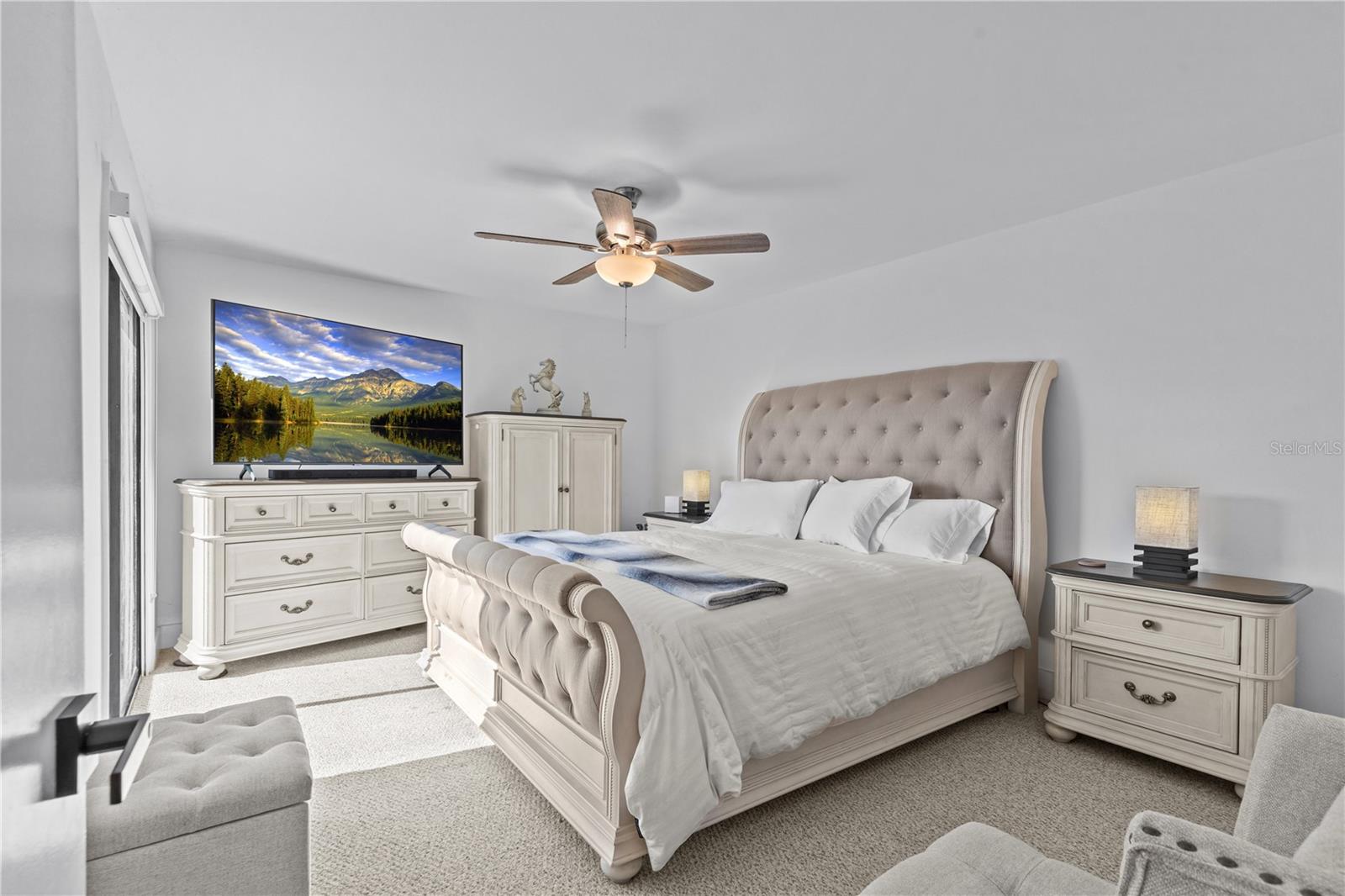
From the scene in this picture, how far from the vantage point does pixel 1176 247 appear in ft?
9.09

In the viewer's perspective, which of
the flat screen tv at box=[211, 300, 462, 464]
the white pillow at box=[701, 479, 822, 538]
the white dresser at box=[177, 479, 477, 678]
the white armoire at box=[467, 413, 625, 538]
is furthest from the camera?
the white armoire at box=[467, 413, 625, 538]

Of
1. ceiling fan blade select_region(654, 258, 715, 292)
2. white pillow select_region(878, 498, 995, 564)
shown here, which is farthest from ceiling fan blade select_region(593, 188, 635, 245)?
white pillow select_region(878, 498, 995, 564)

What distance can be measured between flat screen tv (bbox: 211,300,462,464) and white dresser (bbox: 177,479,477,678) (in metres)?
0.48

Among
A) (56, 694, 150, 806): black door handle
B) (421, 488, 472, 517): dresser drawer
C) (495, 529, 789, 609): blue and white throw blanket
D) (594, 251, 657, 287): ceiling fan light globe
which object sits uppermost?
(594, 251, 657, 287): ceiling fan light globe

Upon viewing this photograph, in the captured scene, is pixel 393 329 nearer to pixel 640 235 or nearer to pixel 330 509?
pixel 330 509

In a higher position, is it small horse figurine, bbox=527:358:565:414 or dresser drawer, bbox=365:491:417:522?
small horse figurine, bbox=527:358:565:414

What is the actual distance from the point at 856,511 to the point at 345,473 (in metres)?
3.21

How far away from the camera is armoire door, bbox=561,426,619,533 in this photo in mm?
4855

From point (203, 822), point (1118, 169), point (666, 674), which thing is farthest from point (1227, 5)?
point (203, 822)

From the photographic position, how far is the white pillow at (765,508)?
146 inches

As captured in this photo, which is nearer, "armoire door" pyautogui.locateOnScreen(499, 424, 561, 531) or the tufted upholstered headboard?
the tufted upholstered headboard

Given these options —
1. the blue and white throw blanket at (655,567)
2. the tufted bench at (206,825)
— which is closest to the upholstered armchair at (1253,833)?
the blue and white throw blanket at (655,567)

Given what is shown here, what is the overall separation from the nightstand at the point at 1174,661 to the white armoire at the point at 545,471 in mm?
3198

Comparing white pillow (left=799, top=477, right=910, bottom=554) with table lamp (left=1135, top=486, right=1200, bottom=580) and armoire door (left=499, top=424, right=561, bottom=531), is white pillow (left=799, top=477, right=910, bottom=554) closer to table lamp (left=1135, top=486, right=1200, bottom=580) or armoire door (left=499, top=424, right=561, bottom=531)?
table lamp (left=1135, top=486, right=1200, bottom=580)
